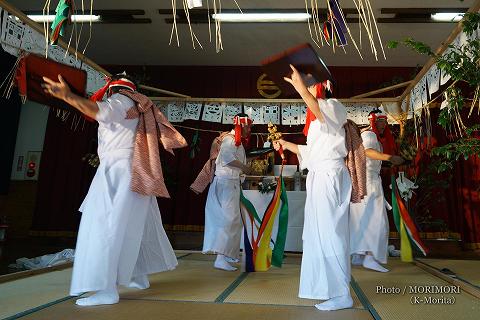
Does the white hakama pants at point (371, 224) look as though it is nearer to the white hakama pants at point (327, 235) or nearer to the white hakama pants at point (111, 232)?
the white hakama pants at point (327, 235)

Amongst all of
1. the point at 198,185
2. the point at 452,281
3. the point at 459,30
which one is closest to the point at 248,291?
the point at 452,281

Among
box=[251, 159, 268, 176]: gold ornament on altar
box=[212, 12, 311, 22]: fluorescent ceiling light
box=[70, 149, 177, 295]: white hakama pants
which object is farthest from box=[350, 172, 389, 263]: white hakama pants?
box=[212, 12, 311, 22]: fluorescent ceiling light

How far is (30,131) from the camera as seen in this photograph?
7738 millimetres

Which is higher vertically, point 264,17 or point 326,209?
point 264,17

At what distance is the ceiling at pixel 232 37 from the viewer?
5480 mm

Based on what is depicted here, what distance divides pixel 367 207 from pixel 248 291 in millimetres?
1857

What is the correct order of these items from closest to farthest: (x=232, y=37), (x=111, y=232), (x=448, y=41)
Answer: (x=111, y=232), (x=448, y=41), (x=232, y=37)

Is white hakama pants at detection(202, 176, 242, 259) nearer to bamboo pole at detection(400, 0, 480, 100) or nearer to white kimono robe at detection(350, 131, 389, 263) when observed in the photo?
white kimono robe at detection(350, 131, 389, 263)

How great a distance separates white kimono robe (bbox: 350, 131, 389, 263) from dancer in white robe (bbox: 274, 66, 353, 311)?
1.53 m

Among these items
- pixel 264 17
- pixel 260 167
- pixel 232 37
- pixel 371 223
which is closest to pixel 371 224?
pixel 371 223

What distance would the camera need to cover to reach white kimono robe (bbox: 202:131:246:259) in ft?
12.1

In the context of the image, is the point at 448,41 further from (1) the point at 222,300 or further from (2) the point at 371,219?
(1) the point at 222,300

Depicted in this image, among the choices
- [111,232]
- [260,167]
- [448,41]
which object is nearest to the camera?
[111,232]

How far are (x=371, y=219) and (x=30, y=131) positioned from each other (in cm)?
704
